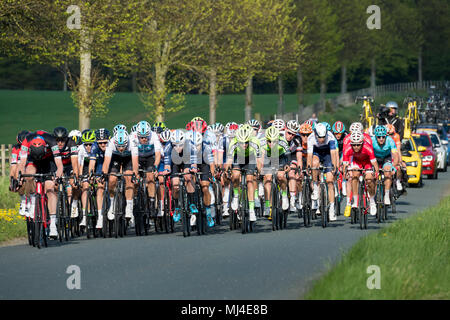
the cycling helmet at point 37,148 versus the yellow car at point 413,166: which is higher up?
the cycling helmet at point 37,148

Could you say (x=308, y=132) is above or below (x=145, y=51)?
below

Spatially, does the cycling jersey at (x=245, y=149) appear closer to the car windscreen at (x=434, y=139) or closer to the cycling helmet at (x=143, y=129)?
the cycling helmet at (x=143, y=129)

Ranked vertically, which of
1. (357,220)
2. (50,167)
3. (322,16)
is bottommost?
(357,220)

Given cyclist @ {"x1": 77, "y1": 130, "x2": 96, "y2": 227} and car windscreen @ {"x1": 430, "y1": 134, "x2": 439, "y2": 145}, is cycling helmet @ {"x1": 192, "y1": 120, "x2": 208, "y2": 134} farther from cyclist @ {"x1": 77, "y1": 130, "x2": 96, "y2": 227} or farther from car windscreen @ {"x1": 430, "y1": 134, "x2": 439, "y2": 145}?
car windscreen @ {"x1": 430, "y1": 134, "x2": 439, "y2": 145}

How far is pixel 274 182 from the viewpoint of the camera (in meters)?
17.4

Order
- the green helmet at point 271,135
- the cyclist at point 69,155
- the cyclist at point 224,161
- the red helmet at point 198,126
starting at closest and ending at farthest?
the cyclist at point 69,155 → the green helmet at point 271,135 → the cyclist at point 224,161 → the red helmet at point 198,126

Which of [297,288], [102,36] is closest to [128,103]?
[102,36]

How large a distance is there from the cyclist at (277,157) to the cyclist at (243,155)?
31cm

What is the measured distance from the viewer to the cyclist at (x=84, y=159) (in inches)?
661

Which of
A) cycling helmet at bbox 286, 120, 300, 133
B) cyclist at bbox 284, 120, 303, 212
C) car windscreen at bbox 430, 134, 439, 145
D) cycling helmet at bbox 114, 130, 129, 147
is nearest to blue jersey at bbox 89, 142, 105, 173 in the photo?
cycling helmet at bbox 114, 130, 129, 147

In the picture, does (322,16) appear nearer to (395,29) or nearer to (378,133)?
(395,29)

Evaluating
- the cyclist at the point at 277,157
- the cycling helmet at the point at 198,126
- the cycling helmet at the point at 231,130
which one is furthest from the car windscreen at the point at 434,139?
the cycling helmet at the point at 198,126

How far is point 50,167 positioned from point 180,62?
75.1ft

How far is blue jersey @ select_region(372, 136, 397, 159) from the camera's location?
1884 cm
